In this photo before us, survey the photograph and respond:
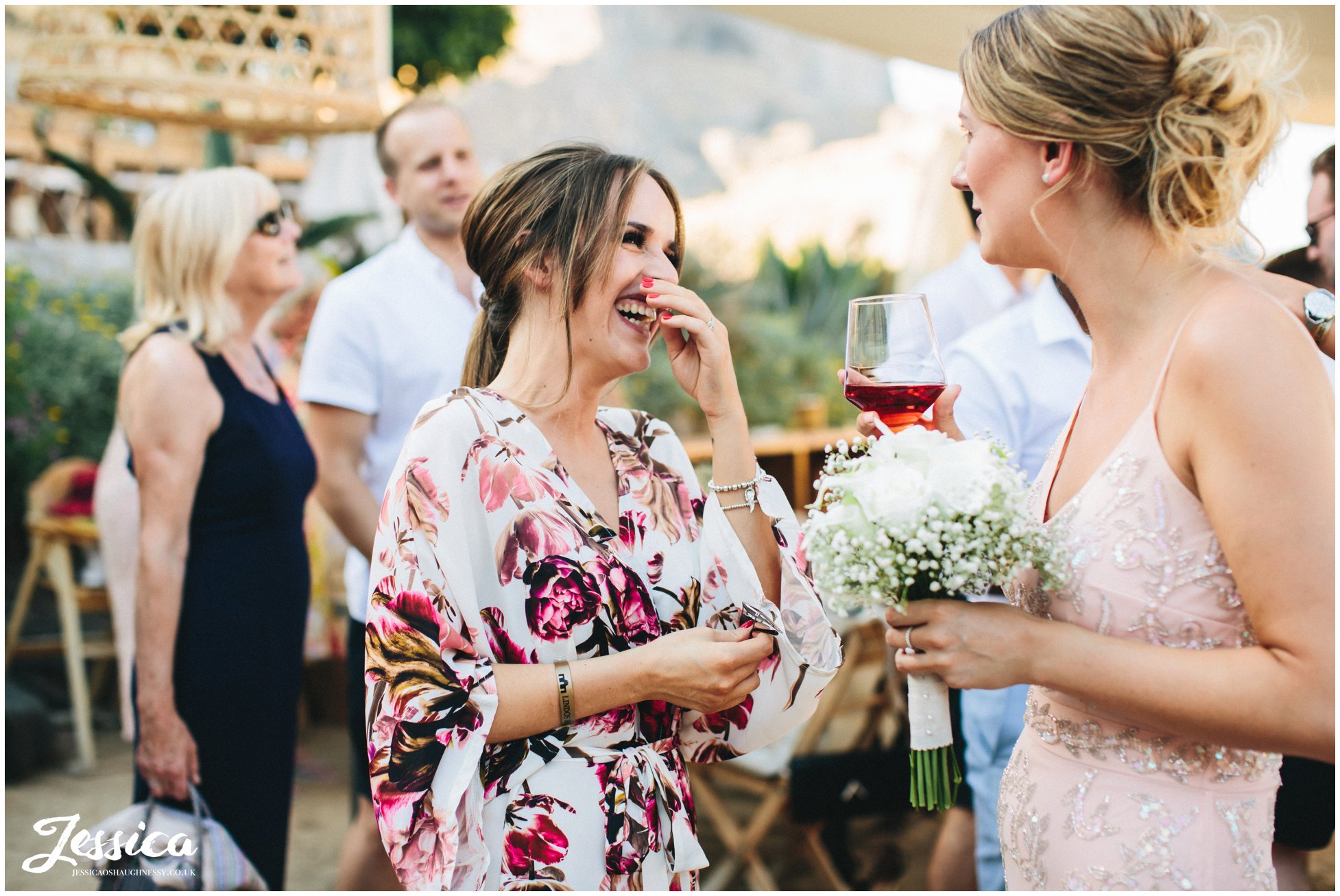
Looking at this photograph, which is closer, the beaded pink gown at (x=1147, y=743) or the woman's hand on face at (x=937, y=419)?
the beaded pink gown at (x=1147, y=743)

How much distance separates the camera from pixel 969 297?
14.1ft

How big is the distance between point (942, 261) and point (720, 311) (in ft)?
11.3

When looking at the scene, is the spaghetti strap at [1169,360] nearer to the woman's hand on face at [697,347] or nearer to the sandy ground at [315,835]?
the woman's hand on face at [697,347]

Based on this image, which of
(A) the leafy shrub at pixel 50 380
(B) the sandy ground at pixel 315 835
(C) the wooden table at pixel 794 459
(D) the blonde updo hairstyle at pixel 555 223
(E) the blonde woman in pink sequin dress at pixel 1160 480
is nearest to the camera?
(E) the blonde woman in pink sequin dress at pixel 1160 480

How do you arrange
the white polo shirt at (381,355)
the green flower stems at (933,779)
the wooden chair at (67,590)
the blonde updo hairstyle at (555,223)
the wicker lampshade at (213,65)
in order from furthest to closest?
1. the wooden chair at (67,590)
2. the wicker lampshade at (213,65)
3. the white polo shirt at (381,355)
4. the blonde updo hairstyle at (555,223)
5. the green flower stems at (933,779)

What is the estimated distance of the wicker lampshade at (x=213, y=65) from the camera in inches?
178

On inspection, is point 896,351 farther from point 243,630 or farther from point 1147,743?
point 243,630

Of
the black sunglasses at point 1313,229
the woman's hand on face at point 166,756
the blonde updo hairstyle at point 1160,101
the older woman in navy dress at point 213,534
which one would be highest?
the blonde updo hairstyle at point 1160,101

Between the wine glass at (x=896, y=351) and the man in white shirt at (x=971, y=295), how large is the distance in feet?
8.14

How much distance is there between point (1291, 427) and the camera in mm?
1364

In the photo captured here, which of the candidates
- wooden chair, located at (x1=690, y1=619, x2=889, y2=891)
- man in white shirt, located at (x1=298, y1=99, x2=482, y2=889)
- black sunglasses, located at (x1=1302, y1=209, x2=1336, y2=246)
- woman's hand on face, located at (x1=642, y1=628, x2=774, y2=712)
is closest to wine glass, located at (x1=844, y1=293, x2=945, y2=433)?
woman's hand on face, located at (x1=642, y1=628, x2=774, y2=712)

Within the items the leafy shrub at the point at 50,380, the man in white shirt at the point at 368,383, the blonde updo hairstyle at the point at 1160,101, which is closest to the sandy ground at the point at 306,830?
the man in white shirt at the point at 368,383

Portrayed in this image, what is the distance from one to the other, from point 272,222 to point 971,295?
9.02 ft

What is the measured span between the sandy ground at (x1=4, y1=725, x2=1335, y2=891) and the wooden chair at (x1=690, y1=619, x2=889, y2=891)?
0.12 m
